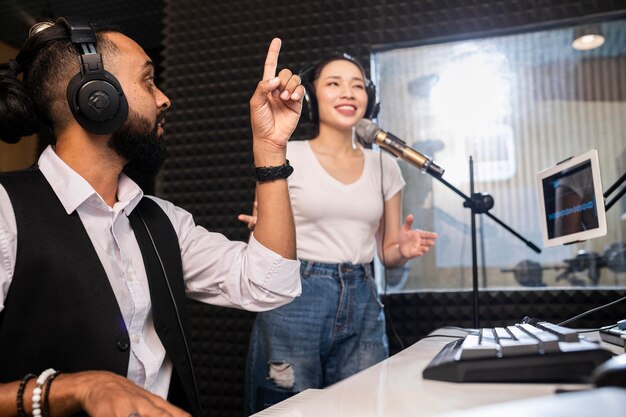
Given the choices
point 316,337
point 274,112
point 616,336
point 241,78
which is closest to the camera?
point 616,336

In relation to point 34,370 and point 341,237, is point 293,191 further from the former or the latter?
point 34,370

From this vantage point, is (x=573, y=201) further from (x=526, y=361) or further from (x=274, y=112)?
(x=526, y=361)

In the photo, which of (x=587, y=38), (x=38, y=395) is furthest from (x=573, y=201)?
(x=587, y=38)

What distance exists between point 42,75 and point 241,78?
1.78 meters

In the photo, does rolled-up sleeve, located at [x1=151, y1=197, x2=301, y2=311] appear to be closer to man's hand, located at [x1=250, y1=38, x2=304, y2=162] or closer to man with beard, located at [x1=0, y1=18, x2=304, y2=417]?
man with beard, located at [x1=0, y1=18, x2=304, y2=417]

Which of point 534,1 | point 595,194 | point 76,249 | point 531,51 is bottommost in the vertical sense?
point 76,249

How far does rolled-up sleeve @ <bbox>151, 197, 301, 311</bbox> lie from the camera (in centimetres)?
126

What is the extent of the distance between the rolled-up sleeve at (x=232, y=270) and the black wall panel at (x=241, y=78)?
135 centimetres

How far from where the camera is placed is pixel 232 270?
1321 mm

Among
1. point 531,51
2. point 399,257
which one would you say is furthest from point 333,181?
point 531,51

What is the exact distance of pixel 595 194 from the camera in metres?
1.29

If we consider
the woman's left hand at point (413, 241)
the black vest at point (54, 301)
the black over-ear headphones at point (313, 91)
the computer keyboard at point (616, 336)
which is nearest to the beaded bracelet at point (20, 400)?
the black vest at point (54, 301)

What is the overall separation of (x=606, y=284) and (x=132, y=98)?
6.83 feet

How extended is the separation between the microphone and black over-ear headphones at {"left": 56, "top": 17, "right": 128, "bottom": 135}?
0.87 metres
